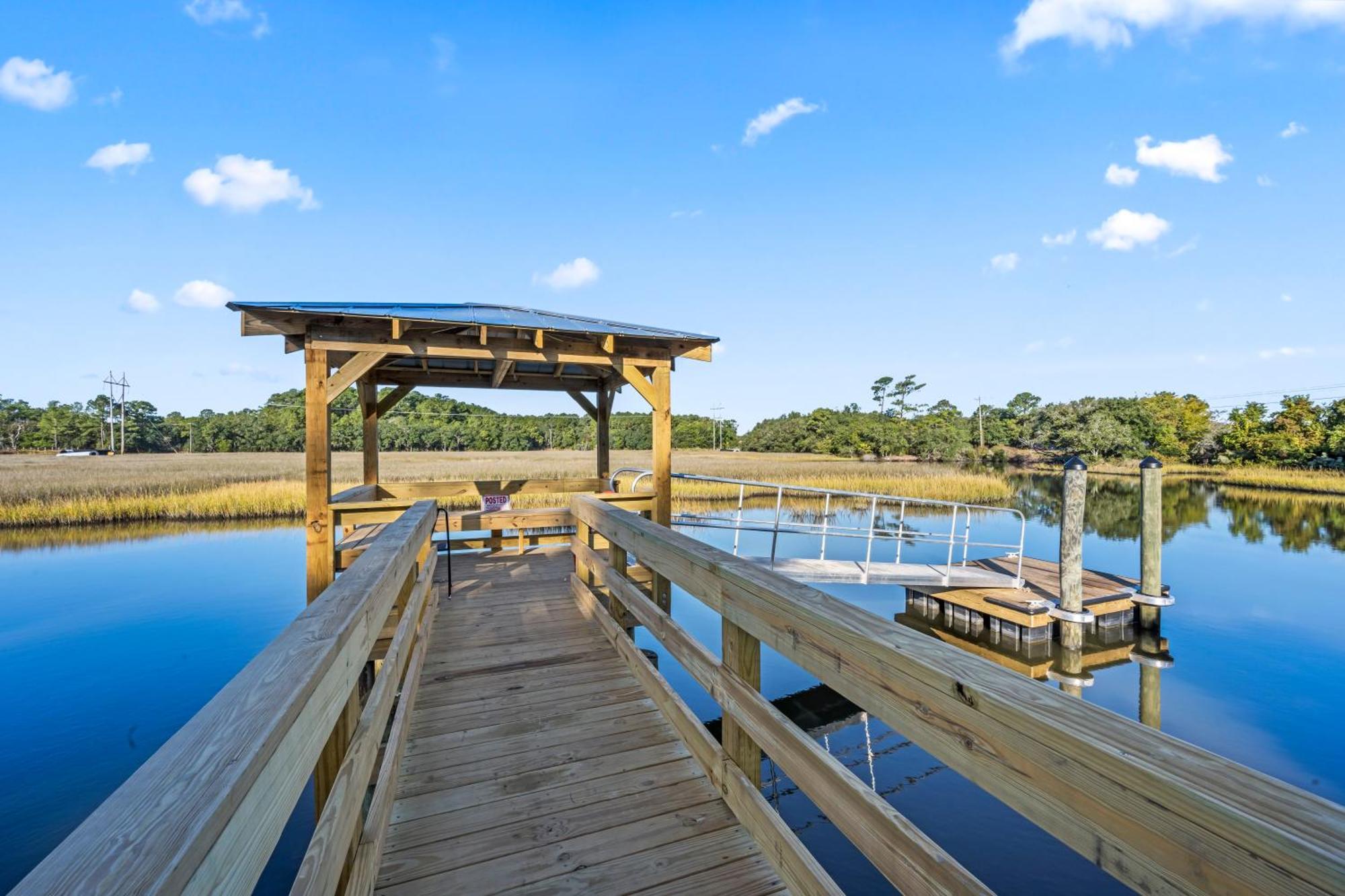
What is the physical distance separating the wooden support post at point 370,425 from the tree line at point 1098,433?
130ft

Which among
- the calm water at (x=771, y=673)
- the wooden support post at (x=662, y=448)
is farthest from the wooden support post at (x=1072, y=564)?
the wooden support post at (x=662, y=448)

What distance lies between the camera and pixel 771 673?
823 cm

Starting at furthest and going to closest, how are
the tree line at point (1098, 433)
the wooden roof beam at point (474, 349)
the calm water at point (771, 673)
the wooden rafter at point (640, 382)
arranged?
the tree line at point (1098, 433) → the wooden rafter at point (640, 382) → the wooden roof beam at point (474, 349) → the calm water at point (771, 673)

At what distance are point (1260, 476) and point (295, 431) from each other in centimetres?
8381

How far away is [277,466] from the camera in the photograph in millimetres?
32781

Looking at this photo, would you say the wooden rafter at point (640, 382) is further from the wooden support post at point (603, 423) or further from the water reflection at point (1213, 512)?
the water reflection at point (1213, 512)

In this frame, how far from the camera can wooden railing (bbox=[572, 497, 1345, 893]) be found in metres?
0.71

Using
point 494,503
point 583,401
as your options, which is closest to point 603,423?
point 583,401

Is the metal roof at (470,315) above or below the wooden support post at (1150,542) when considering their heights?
above

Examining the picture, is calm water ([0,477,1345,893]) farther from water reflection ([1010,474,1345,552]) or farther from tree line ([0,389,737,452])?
tree line ([0,389,737,452])

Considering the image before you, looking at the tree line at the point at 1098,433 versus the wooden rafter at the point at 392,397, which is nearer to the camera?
the wooden rafter at the point at 392,397

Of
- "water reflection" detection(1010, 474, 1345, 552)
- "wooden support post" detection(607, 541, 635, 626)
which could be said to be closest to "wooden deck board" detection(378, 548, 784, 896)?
"wooden support post" detection(607, 541, 635, 626)

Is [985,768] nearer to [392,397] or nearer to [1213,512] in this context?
[392,397]

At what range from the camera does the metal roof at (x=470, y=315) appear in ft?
18.6
